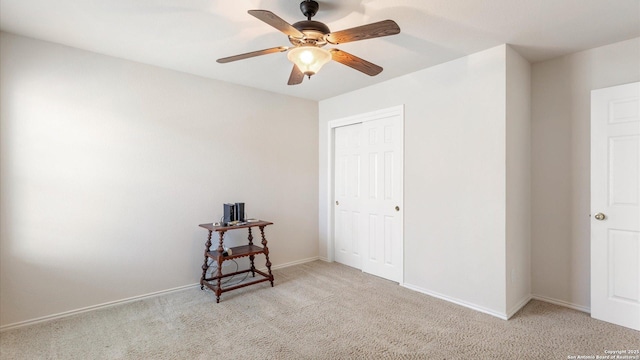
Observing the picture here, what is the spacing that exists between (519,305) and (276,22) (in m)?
3.24

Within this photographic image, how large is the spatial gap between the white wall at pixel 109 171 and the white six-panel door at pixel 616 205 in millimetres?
3478

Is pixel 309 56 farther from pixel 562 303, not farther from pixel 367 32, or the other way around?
pixel 562 303

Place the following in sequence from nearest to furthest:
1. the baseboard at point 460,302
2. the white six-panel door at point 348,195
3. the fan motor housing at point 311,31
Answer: the fan motor housing at point 311,31
the baseboard at point 460,302
the white six-panel door at point 348,195

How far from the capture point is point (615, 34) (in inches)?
99.1

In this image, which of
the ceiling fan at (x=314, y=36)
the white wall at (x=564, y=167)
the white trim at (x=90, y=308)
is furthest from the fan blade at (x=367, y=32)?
the white trim at (x=90, y=308)

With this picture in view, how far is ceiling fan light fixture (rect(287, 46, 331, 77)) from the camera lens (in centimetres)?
201

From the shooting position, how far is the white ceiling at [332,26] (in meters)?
2.10

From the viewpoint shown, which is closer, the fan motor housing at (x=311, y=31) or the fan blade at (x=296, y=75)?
the fan motor housing at (x=311, y=31)

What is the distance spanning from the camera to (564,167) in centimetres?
297

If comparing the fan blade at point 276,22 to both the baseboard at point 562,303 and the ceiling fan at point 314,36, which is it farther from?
the baseboard at point 562,303

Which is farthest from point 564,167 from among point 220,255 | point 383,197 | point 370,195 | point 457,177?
point 220,255

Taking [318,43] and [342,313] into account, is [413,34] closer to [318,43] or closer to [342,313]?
[318,43]

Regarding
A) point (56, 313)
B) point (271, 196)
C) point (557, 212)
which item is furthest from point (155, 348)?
point (557, 212)

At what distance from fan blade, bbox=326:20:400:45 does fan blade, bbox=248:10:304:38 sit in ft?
0.69
